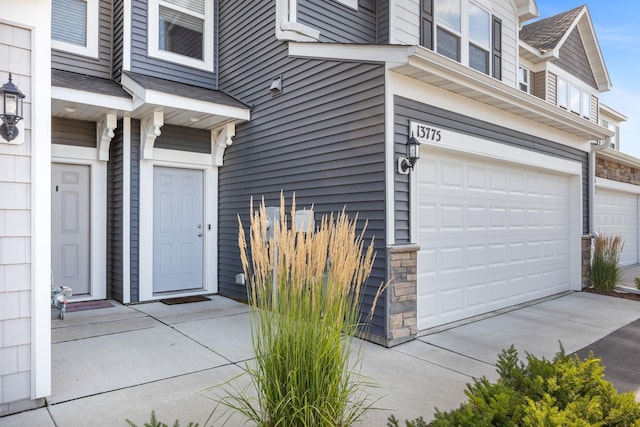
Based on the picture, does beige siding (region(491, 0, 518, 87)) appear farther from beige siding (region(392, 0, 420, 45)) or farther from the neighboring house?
beige siding (region(392, 0, 420, 45))

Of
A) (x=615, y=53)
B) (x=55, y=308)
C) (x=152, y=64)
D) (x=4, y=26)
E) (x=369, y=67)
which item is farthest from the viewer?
(x=615, y=53)

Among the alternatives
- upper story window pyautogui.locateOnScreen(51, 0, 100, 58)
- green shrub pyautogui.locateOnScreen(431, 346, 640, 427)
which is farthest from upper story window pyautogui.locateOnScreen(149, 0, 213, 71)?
green shrub pyautogui.locateOnScreen(431, 346, 640, 427)

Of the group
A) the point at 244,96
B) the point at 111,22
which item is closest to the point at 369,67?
the point at 244,96

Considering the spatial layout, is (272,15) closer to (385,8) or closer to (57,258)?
(385,8)

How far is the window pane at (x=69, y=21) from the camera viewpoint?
564 cm

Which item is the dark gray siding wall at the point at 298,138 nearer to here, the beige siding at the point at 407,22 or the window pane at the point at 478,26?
the beige siding at the point at 407,22

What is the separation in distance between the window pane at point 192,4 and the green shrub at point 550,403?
21.2 feet

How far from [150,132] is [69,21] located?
1.89 meters

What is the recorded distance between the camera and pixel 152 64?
19.9 ft

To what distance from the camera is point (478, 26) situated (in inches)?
286

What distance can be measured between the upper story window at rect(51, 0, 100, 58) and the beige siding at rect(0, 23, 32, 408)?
11.5 feet

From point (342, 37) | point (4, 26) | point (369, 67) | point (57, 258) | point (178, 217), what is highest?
point (342, 37)

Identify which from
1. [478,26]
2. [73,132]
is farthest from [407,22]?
[73,132]

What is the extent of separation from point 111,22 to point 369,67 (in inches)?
166
